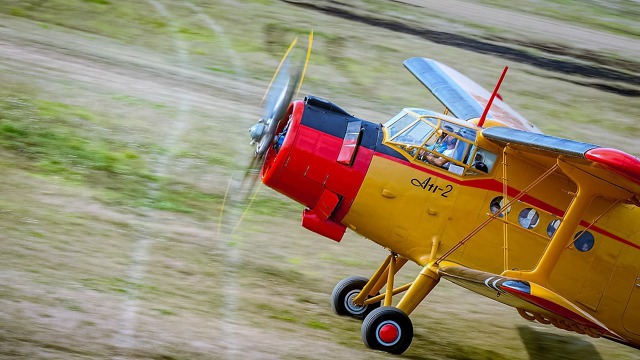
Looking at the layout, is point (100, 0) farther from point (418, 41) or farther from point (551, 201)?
point (551, 201)

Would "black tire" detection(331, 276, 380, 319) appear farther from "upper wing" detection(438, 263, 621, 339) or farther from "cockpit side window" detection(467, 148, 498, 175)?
"cockpit side window" detection(467, 148, 498, 175)

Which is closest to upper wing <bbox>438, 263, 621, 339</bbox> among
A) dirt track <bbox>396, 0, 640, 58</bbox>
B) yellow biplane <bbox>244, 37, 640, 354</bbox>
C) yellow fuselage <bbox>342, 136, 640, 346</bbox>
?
yellow biplane <bbox>244, 37, 640, 354</bbox>

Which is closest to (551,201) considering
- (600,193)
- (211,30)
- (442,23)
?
(600,193)

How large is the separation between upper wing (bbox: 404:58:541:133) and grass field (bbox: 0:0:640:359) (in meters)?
3.16

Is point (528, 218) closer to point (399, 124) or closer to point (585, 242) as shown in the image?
point (585, 242)

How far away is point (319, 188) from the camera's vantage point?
36.3ft

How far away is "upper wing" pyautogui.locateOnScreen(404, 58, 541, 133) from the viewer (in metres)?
13.8

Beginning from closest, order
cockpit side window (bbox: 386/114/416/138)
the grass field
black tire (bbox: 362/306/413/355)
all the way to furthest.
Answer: the grass field < black tire (bbox: 362/306/413/355) < cockpit side window (bbox: 386/114/416/138)

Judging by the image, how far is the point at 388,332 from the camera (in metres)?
11.0

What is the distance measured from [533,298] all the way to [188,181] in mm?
9374

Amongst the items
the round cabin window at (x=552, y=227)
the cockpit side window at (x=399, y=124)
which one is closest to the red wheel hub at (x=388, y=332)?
the round cabin window at (x=552, y=227)

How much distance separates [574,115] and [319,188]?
19257mm

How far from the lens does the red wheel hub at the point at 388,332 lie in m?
11.0

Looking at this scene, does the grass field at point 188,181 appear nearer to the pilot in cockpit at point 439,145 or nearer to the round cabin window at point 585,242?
the round cabin window at point 585,242
